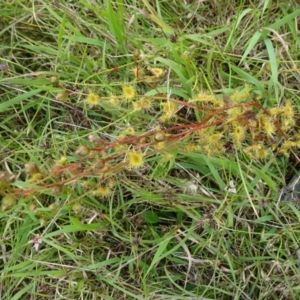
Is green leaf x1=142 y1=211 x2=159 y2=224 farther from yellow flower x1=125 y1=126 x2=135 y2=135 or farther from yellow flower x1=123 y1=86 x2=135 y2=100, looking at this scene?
yellow flower x1=123 y1=86 x2=135 y2=100

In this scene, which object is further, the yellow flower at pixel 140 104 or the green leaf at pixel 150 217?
the green leaf at pixel 150 217

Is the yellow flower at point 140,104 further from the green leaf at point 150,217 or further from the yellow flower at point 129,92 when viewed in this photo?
the green leaf at point 150,217

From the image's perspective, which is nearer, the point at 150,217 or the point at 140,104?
the point at 140,104

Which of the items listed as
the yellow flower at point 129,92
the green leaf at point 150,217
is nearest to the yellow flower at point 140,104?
the yellow flower at point 129,92

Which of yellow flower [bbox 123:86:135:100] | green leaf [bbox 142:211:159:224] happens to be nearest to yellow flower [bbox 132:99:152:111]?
yellow flower [bbox 123:86:135:100]

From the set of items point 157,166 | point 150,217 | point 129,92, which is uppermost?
point 129,92

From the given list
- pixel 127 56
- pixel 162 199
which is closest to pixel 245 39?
pixel 127 56

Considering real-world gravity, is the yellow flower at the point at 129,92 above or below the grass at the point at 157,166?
above

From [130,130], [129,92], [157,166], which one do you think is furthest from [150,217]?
[129,92]

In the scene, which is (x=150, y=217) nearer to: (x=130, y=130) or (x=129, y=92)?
(x=130, y=130)
